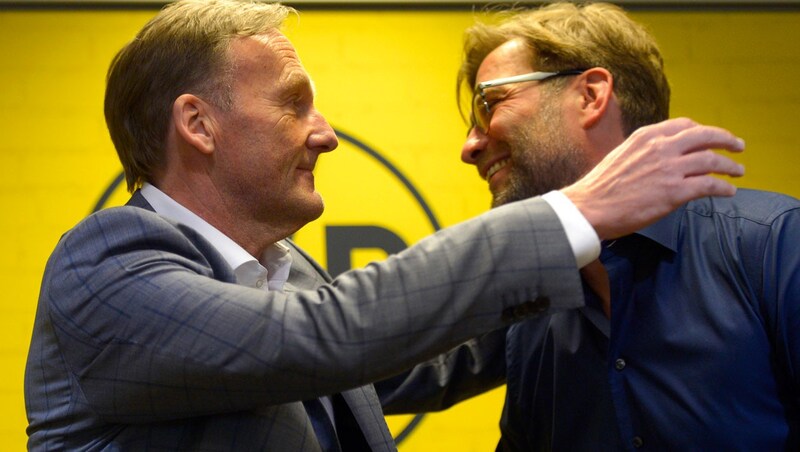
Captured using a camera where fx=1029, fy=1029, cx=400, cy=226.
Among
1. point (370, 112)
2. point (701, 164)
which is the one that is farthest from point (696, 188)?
point (370, 112)

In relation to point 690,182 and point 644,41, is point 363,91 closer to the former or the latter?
point 644,41

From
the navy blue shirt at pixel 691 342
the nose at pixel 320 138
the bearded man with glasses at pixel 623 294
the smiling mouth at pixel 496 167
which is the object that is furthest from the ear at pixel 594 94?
the nose at pixel 320 138

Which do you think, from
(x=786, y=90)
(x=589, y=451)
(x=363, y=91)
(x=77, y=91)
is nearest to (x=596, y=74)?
(x=589, y=451)

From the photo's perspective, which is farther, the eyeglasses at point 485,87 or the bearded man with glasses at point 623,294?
the eyeglasses at point 485,87

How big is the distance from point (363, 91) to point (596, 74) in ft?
3.74

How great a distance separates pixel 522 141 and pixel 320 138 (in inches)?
21.2

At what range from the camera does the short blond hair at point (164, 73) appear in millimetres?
1869

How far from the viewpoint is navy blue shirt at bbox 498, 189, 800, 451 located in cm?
182

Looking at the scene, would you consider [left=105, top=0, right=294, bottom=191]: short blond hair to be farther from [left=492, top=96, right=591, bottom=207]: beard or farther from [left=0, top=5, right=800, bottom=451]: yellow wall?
[left=0, top=5, right=800, bottom=451]: yellow wall

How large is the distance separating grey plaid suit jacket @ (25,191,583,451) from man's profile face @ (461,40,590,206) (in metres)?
0.84

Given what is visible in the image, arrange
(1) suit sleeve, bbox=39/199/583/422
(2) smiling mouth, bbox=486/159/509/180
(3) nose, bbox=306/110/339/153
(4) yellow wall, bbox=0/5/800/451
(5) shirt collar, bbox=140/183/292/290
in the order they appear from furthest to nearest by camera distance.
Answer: (4) yellow wall, bbox=0/5/800/451
(2) smiling mouth, bbox=486/159/509/180
(3) nose, bbox=306/110/339/153
(5) shirt collar, bbox=140/183/292/290
(1) suit sleeve, bbox=39/199/583/422

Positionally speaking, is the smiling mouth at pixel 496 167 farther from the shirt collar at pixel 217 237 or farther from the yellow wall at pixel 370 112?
the yellow wall at pixel 370 112

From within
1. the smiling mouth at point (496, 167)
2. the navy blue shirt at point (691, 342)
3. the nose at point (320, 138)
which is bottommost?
the navy blue shirt at point (691, 342)

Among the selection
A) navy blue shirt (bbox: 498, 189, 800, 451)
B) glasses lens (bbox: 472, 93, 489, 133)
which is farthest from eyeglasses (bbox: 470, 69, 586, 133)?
navy blue shirt (bbox: 498, 189, 800, 451)
